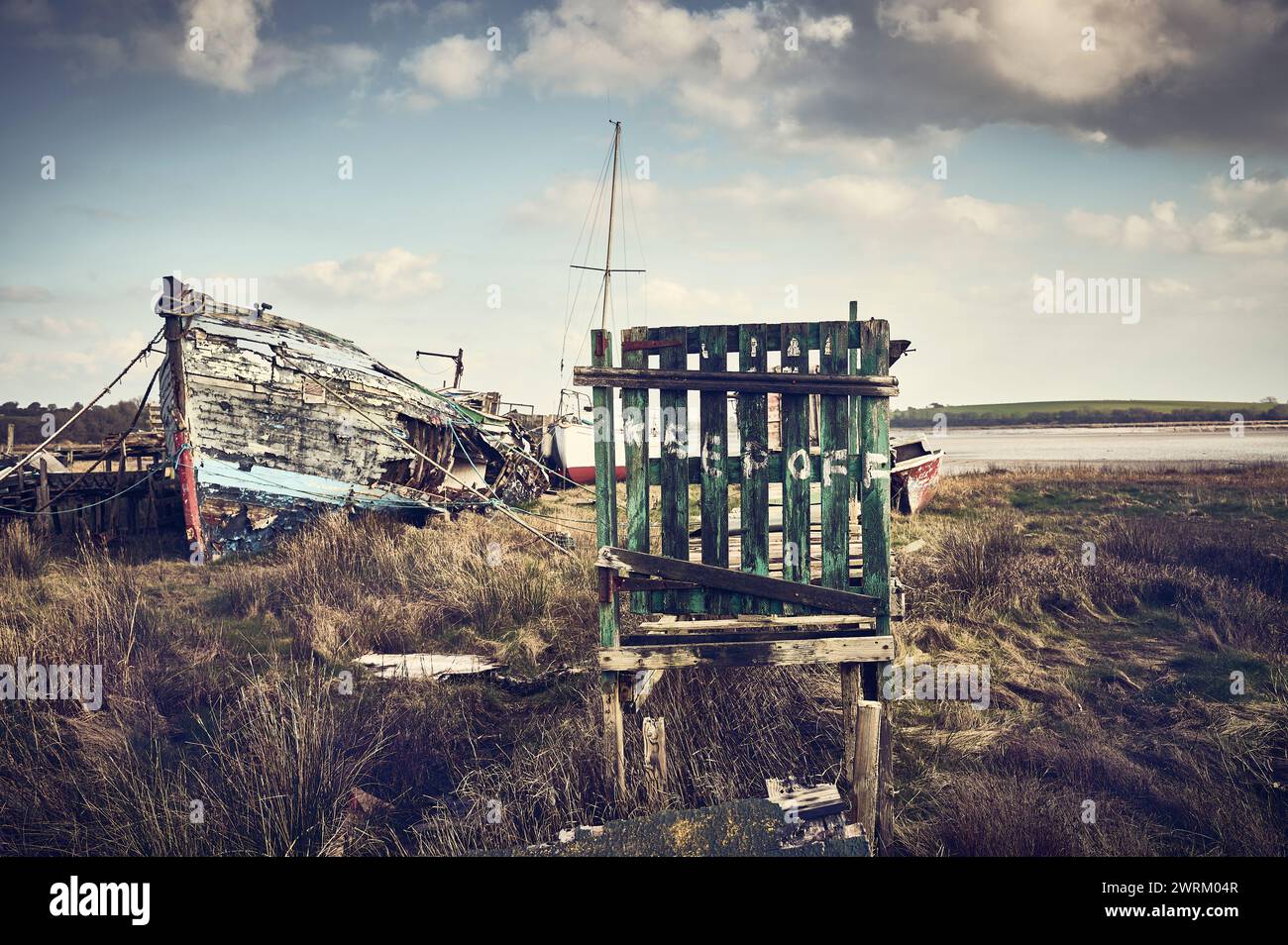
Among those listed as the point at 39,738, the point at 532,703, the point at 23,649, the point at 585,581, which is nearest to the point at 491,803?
the point at 532,703

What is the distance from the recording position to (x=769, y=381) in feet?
12.8

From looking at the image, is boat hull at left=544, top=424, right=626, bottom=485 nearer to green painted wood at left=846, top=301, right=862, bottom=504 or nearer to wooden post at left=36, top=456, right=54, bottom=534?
wooden post at left=36, top=456, right=54, bottom=534

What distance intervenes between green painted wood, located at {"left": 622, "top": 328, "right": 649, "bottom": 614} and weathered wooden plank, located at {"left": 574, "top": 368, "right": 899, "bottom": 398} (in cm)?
10

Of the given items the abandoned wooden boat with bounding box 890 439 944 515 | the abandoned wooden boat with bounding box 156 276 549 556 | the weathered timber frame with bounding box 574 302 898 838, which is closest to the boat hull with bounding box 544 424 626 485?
the abandoned wooden boat with bounding box 890 439 944 515

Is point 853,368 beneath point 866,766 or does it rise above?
above

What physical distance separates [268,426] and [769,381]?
31.2ft

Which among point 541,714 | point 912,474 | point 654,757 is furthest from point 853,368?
point 912,474

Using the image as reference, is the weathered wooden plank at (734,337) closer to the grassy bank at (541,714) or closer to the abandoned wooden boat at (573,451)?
the grassy bank at (541,714)

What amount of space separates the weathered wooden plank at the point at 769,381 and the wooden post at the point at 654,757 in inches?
75.7

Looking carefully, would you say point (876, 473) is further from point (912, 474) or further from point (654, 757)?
point (912, 474)

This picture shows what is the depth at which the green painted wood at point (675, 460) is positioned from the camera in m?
3.94

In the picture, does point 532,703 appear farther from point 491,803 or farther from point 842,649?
point 842,649

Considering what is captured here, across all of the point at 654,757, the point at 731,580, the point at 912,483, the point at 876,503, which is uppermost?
the point at 876,503

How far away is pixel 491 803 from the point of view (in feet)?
13.5
